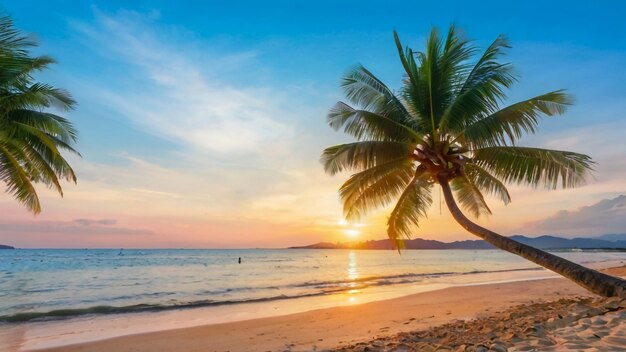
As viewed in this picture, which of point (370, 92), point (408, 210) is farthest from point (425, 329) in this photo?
point (370, 92)

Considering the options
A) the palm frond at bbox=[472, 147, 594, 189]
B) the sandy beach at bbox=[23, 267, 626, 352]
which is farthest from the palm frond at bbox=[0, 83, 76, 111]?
the palm frond at bbox=[472, 147, 594, 189]

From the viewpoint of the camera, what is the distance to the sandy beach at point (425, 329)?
5027 millimetres

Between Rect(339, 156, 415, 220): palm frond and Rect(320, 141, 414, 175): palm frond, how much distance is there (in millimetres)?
209

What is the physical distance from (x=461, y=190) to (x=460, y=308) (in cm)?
427

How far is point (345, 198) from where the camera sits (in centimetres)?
1026

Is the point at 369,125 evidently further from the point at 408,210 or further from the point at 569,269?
the point at 569,269

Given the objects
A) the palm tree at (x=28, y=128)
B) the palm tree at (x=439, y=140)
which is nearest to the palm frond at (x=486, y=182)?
the palm tree at (x=439, y=140)

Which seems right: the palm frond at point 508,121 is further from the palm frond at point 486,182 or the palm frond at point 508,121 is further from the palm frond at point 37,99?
the palm frond at point 37,99

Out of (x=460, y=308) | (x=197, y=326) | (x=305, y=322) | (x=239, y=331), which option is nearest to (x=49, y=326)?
(x=197, y=326)

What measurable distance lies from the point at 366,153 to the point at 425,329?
4.45m

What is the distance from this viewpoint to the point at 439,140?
9.23m

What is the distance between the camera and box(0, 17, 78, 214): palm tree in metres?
7.66

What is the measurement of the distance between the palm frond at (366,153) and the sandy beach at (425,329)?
4122 mm

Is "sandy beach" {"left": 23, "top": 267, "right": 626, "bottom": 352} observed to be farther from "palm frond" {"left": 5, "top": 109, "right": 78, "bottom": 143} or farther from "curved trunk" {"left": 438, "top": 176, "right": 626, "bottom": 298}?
"palm frond" {"left": 5, "top": 109, "right": 78, "bottom": 143}
